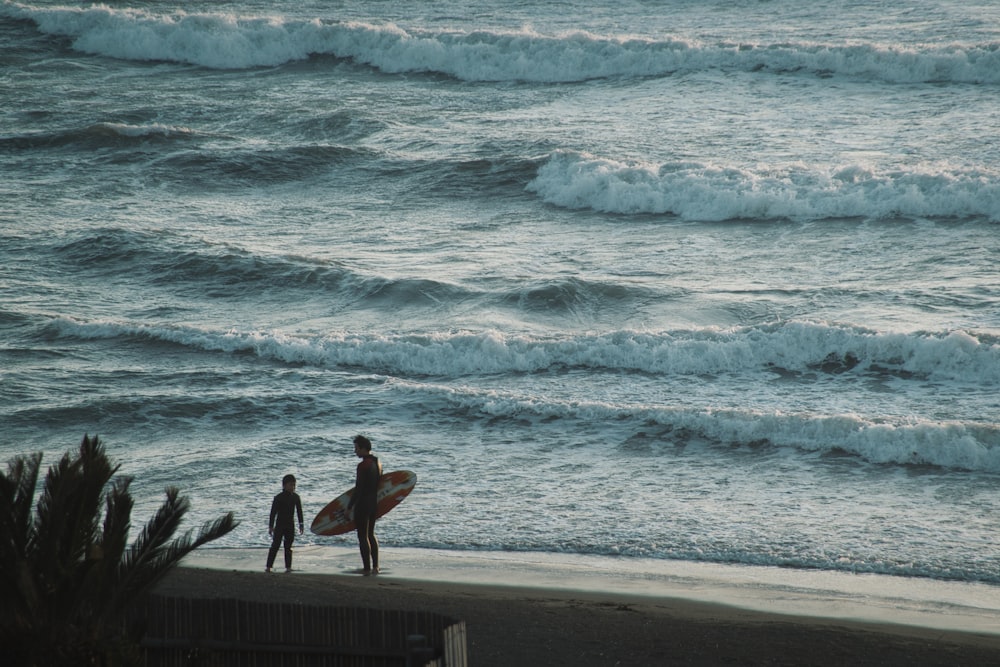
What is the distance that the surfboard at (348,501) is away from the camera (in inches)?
404

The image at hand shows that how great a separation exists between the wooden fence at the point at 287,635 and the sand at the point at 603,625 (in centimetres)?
201

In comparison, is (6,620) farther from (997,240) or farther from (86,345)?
(997,240)

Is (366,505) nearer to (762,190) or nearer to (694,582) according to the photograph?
(694,582)

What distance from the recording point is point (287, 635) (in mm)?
5547

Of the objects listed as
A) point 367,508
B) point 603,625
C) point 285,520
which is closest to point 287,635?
point 603,625

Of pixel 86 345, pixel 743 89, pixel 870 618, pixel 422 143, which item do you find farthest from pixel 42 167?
pixel 870 618

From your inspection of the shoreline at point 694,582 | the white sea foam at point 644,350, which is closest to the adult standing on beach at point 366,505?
the shoreline at point 694,582

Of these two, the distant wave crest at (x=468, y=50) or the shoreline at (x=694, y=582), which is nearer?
the shoreline at (x=694, y=582)

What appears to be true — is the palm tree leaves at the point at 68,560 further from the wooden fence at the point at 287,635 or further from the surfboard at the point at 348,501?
the surfboard at the point at 348,501

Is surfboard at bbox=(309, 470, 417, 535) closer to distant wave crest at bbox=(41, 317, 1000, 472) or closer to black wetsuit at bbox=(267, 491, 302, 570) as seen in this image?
black wetsuit at bbox=(267, 491, 302, 570)

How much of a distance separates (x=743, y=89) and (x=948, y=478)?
2042 cm

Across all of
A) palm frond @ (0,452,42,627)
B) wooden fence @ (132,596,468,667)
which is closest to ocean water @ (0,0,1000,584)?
wooden fence @ (132,596,468,667)

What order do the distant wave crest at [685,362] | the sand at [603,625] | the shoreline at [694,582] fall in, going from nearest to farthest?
1. the sand at [603,625]
2. the shoreline at [694,582]
3. the distant wave crest at [685,362]

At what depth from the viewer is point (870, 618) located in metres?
8.04
